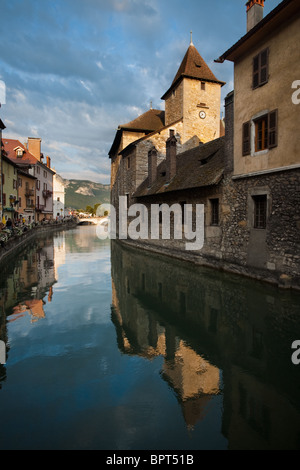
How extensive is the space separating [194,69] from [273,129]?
2117 cm

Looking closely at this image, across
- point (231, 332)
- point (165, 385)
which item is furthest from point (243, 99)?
point (165, 385)

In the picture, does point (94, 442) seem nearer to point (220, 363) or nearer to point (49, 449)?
point (49, 449)

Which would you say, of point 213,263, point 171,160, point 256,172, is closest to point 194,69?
point 171,160

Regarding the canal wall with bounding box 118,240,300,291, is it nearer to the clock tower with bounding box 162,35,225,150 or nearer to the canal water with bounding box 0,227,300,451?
the canal water with bounding box 0,227,300,451

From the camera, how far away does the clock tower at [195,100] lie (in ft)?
86.7

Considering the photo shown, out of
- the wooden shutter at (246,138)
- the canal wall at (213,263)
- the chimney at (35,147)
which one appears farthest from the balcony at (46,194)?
the wooden shutter at (246,138)

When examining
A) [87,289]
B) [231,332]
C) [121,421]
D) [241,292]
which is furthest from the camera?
[87,289]

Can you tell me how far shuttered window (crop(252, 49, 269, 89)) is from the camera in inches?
403

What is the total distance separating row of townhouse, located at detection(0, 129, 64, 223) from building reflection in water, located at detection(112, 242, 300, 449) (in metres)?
25.9

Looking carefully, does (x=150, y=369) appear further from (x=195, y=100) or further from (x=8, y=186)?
(x=8, y=186)

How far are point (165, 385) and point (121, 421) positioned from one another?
3.28 feet

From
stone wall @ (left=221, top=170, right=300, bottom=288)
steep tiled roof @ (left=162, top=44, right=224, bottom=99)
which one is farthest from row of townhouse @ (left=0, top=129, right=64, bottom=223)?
stone wall @ (left=221, top=170, right=300, bottom=288)

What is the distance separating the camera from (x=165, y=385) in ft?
13.6

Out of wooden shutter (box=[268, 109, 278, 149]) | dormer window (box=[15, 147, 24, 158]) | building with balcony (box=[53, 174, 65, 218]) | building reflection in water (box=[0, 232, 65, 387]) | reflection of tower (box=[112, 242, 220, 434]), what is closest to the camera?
reflection of tower (box=[112, 242, 220, 434])
